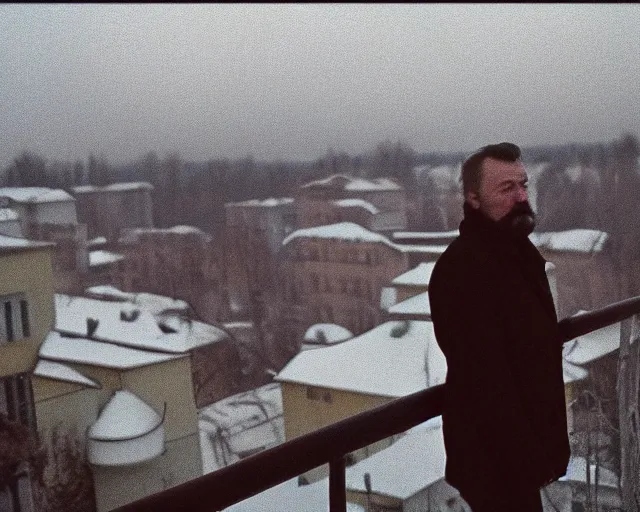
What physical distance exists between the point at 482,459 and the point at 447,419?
8cm

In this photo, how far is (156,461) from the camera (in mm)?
3637

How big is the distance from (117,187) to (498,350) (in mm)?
2113

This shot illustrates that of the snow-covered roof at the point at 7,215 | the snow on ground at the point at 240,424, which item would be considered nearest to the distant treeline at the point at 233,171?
the snow-covered roof at the point at 7,215

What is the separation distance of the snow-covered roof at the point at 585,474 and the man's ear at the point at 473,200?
0.64m

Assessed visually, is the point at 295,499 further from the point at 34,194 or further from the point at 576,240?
the point at 576,240

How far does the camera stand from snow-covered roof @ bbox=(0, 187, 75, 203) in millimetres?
2559

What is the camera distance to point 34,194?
2752mm

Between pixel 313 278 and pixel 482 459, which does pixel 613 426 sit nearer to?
pixel 482 459

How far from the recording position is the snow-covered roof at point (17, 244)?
8.89ft

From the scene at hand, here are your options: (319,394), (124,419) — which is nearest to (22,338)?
(124,419)

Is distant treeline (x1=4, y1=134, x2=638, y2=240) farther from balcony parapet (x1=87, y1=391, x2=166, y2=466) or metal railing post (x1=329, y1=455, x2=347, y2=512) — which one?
metal railing post (x1=329, y1=455, x2=347, y2=512)

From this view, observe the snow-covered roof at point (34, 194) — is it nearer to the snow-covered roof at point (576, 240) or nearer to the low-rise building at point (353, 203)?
the low-rise building at point (353, 203)

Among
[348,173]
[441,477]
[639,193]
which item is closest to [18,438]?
[348,173]

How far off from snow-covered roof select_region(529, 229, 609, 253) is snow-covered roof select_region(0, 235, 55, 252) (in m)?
1.89
